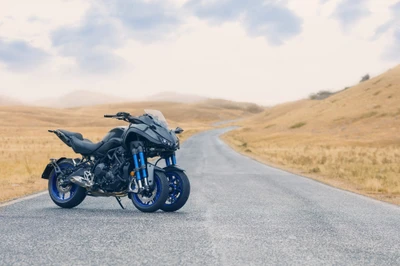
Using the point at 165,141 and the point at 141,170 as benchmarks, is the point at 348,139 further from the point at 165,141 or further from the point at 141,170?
the point at 141,170

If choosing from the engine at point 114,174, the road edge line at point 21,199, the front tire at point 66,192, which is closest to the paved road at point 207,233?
the front tire at point 66,192

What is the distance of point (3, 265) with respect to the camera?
5555 millimetres

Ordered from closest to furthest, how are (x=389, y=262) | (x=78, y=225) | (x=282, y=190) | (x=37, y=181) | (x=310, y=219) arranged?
(x=389, y=262)
(x=78, y=225)
(x=310, y=219)
(x=282, y=190)
(x=37, y=181)

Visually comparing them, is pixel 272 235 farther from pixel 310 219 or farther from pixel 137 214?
pixel 137 214

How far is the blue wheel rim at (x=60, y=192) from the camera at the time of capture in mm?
10133

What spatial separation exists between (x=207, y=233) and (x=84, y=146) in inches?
132

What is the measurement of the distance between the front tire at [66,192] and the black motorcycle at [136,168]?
43 millimetres

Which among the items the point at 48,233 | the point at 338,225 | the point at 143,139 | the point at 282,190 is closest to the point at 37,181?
the point at 282,190

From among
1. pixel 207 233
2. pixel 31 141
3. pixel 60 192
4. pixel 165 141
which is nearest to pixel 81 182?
pixel 60 192

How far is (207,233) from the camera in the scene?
756 cm

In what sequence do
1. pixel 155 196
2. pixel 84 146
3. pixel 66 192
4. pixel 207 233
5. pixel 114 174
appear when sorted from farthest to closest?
pixel 66 192 → pixel 84 146 → pixel 114 174 → pixel 155 196 → pixel 207 233

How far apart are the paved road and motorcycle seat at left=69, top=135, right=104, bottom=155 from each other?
109cm

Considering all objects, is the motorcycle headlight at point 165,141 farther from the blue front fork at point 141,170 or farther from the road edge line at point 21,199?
the road edge line at point 21,199

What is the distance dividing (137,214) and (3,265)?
3876 millimetres
